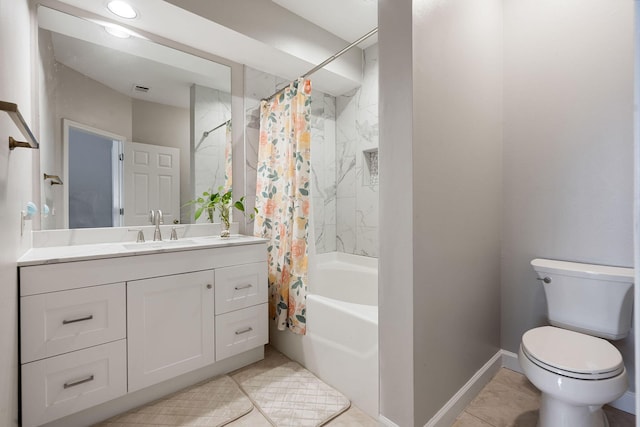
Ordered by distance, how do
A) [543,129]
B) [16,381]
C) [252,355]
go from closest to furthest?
[16,381] < [543,129] < [252,355]

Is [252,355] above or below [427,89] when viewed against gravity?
below

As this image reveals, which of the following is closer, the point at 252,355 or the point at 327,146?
the point at 252,355

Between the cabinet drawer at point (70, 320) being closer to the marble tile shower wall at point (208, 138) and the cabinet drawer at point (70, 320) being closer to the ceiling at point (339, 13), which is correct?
the marble tile shower wall at point (208, 138)

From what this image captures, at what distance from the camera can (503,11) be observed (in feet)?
6.27

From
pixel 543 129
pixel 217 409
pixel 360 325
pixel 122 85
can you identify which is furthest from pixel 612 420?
pixel 122 85

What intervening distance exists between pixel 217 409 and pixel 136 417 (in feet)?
1.35

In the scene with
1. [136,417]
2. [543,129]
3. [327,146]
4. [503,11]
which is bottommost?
[136,417]

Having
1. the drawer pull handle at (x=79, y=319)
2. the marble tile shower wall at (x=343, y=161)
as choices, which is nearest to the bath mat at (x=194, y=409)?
the drawer pull handle at (x=79, y=319)

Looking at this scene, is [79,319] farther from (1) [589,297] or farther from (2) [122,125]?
(1) [589,297]

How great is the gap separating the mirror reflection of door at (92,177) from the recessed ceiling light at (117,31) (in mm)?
643

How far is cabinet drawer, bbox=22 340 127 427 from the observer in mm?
1262

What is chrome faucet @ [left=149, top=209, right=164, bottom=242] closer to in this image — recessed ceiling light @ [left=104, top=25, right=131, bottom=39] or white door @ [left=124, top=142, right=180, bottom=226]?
white door @ [left=124, top=142, right=180, bottom=226]

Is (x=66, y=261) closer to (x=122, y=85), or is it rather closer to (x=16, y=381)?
(x=16, y=381)

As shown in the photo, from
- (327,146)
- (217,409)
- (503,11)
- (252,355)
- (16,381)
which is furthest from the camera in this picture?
(327,146)
